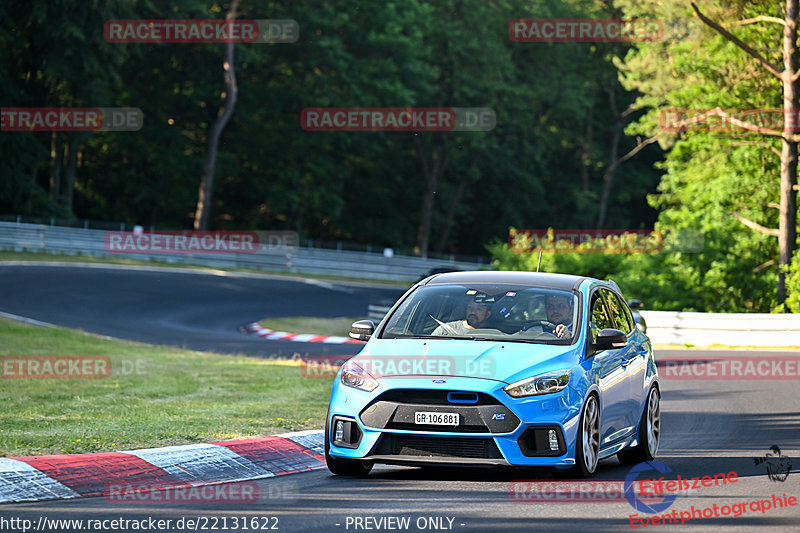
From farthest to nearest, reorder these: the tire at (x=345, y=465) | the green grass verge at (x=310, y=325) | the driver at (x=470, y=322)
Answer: the green grass verge at (x=310, y=325) → the driver at (x=470, y=322) → the tire at (x=345, y=465)

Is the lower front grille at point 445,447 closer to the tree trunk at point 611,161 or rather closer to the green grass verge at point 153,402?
the green grass verge at point 153,402

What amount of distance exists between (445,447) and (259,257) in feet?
140

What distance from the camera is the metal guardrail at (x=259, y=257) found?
152ft

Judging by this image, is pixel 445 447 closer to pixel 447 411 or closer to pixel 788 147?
pixel 447 411

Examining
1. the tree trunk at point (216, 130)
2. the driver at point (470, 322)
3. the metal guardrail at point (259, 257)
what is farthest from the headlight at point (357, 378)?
the tree trunk at point (216, 130)

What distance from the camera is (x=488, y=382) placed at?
861 centimetres

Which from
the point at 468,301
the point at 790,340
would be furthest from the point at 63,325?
the point at 468,301

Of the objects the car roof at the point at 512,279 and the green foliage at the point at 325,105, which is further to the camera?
the green foliage at the point at 325,105

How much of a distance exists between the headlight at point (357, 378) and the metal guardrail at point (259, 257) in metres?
33.5

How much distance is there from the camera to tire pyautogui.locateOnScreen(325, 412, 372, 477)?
903 centimetres

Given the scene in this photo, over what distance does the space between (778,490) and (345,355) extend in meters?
15.7

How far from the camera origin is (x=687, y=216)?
42406 mm

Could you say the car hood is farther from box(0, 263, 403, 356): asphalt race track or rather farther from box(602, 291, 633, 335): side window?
box(0, 263, 403, 356): asphalt race track

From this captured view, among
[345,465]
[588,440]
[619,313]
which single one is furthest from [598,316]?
[345,465]
